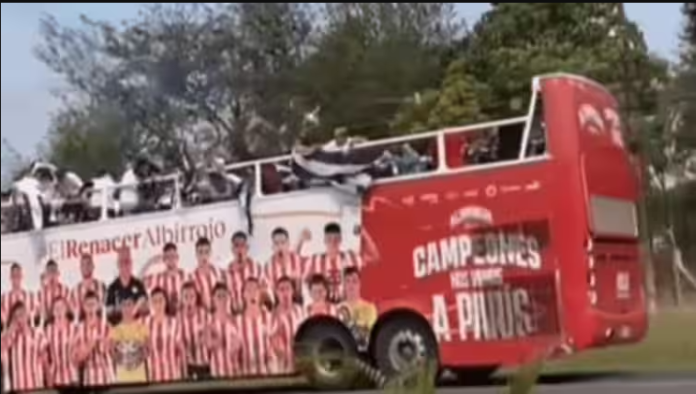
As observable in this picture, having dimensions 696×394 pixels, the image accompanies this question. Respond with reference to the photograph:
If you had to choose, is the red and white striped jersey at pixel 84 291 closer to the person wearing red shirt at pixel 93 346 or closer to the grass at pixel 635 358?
the person wearing red shirt at pixel 93 346

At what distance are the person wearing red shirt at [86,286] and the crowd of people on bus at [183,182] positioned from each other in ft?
1.89

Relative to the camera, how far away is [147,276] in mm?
21594

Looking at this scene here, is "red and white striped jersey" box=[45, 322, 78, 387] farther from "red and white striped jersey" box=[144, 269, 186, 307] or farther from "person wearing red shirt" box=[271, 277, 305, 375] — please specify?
"person wearing red shirt" box=[271, 277, 305, 375]

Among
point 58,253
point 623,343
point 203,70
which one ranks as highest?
point 203,70

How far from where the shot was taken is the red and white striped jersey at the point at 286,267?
2027cm

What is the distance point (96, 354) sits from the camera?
22234 millimetres

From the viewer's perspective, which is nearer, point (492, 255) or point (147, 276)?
point (492, 255)

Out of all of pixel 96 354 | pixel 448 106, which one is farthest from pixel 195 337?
pixel 448 106

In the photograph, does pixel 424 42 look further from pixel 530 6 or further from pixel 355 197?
pixel 355 197

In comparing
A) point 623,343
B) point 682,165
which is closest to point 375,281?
point 623,343

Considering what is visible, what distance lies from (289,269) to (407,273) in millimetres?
1706

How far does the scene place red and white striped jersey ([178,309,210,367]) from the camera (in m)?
21.3

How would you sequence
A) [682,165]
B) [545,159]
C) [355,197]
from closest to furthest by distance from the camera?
[682,165] → [545,159] → [355,197]

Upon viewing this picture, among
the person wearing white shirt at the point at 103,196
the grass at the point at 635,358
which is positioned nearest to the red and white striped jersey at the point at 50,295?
the person wearing white shirt at the point at 103,196
